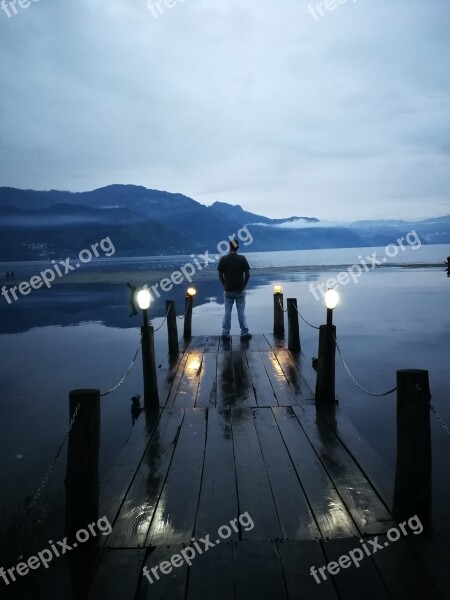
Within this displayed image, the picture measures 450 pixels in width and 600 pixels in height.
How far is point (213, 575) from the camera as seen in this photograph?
261 cm

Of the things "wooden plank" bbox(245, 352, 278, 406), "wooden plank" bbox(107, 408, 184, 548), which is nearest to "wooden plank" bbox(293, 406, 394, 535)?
"wooden plank" bbox(245, 352, 278, 406)

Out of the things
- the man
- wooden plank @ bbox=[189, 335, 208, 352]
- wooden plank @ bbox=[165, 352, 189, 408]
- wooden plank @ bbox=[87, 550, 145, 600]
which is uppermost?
the man

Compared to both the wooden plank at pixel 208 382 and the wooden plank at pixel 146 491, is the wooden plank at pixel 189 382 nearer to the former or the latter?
the wooden plank at pixel 208 382

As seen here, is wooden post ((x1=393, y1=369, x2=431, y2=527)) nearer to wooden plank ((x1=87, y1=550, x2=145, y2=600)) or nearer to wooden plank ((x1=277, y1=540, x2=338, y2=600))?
wooden plank ((x1=277, y1=540, x2=338, y2=600))

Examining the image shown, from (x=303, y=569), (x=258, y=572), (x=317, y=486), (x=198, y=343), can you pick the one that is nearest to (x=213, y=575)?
(x=258, y=572)

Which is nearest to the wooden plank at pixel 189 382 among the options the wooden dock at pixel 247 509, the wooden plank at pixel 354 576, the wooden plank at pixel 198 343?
the wooden dock at pixel 247 509

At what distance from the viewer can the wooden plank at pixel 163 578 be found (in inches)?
97.2

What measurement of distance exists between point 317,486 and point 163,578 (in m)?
1.69

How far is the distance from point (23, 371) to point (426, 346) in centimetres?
1427

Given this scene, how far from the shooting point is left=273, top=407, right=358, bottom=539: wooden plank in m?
3.06

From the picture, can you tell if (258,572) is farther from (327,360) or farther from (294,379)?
(294,379)

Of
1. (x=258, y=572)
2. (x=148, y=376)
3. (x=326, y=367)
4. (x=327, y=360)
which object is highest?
(x=327, y=360)

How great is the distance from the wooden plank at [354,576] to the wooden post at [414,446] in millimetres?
610

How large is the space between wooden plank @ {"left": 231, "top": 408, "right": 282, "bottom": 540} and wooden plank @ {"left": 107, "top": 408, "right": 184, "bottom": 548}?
795 millimetres
